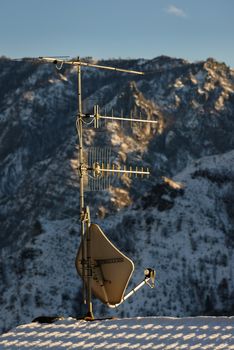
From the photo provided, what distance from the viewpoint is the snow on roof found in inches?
956

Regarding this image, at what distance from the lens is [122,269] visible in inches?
1145

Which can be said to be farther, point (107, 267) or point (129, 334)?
point (107, 267)

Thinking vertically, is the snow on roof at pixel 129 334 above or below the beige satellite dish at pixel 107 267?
below

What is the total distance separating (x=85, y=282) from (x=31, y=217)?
451ft

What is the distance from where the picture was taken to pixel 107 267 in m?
29.5

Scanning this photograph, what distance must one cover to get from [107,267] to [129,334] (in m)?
4.55

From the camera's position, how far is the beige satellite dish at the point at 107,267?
2908cm

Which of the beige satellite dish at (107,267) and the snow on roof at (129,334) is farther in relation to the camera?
the beige satellite dish at (107,267)

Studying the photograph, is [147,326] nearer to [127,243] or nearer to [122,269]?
[122,269]

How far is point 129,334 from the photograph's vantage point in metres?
25.1

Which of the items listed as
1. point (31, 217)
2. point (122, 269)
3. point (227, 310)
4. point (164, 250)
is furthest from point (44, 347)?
point (31, 217)

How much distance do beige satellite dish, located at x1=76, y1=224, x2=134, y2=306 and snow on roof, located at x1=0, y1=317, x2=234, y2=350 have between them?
2821 millimetres

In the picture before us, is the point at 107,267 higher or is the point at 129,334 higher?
the point at 107,267

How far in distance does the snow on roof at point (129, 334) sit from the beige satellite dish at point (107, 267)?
9.26 ft
